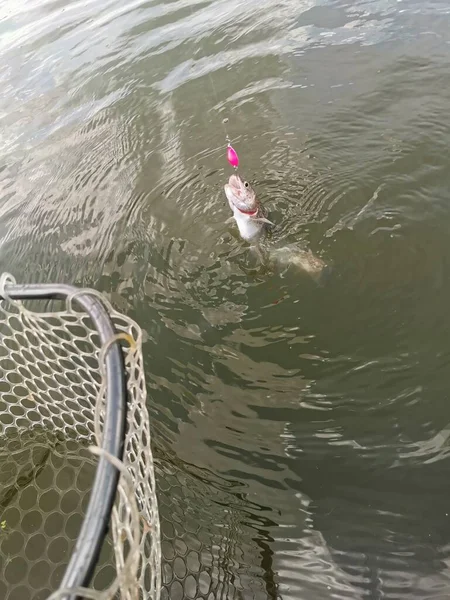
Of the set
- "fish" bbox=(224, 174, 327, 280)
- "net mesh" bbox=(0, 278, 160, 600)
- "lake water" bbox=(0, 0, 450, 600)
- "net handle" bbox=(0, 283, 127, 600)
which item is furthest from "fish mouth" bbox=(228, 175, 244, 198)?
"net handle" bbox=(0, 283, 127, 600)

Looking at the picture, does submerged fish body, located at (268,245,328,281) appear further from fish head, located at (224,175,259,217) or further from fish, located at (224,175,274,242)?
fish head, located at (224,175,259,217)

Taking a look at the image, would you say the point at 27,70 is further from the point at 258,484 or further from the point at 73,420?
the point at 258,484

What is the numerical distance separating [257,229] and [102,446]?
3.25 m

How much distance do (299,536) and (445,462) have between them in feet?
3.59

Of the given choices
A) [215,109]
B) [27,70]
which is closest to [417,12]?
[215,109]

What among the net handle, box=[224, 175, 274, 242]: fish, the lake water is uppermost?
the net handle

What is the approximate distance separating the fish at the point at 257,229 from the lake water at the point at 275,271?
13cm

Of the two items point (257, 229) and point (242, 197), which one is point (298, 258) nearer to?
point (257, 229)

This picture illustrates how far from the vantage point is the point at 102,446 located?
1.88 m

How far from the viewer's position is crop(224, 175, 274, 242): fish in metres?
4.55

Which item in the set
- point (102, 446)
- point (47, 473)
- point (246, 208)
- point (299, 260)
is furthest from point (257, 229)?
point (102, 446)

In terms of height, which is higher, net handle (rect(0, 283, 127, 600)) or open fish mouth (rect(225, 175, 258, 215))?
net handle (rect(0, 283, 127, 600))

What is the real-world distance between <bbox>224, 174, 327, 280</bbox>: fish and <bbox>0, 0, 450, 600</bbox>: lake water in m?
0.13

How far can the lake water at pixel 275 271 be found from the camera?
128 inches
